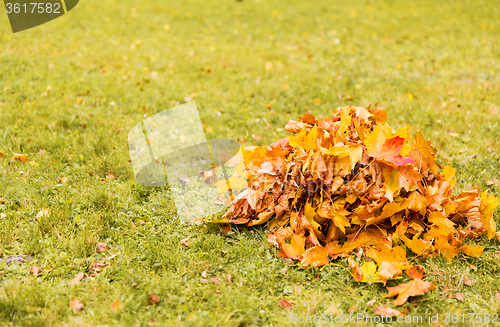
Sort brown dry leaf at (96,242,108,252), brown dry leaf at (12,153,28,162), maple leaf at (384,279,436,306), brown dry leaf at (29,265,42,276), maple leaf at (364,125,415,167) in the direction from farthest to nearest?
1. brown dry leaf at (12,153,28,162)
2. brown dry leaf at (96,242,108,252)
3. maple leaf at (364,125,415,167)
4. brown dry leaf at (29,265,42,276)
5. maple leaf at (384,279,436,306)

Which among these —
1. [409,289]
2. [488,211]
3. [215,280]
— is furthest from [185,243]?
[488,211]

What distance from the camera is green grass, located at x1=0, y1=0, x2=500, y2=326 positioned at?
219 centimetres

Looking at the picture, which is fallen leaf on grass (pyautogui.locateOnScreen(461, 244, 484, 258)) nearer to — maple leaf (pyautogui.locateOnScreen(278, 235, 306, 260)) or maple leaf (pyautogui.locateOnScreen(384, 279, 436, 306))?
maple leaf (pyautogui.locateOnScreen(384, 279, 436, 306))

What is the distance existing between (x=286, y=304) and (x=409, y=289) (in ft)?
2.38

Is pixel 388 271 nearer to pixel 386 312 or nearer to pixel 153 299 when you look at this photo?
pixel 386 312

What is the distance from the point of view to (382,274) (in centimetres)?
225

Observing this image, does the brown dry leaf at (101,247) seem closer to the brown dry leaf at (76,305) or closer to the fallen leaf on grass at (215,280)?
the brown dry leaf at (76,305)

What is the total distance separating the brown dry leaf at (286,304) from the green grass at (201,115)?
41 mm

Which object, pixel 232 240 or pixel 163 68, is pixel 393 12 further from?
pixel 232 240

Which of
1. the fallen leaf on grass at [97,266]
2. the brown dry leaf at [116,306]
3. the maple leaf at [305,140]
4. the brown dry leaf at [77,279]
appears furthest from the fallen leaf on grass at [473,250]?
the brown dry leaf at [77,279]

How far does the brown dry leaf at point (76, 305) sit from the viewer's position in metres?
2.06

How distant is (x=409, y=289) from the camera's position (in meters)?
2.19

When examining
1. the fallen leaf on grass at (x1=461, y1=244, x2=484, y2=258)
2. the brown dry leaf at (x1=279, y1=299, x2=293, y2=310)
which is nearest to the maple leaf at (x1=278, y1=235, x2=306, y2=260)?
the brown dry leaf at (x1=279, y1=299, x2=293, y2=310)

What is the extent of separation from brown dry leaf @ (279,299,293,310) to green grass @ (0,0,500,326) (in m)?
0.04
